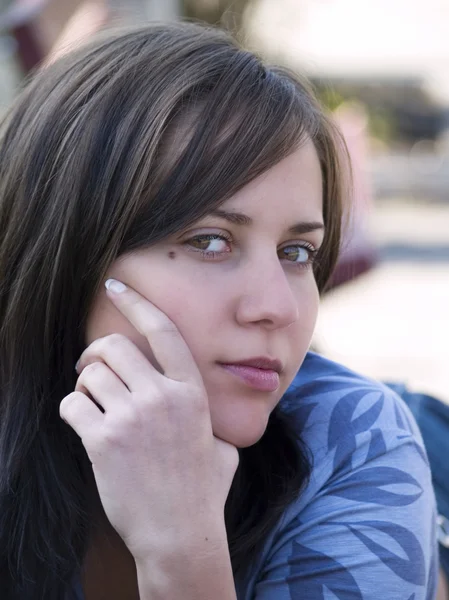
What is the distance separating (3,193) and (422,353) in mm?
6007

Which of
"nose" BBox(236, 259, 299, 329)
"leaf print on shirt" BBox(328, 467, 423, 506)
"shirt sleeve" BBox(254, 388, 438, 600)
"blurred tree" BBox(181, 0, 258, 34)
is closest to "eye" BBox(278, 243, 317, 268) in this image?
"nose" BBox(236, 259, 299, 329)

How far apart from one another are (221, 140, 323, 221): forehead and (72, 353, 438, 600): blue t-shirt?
0.46m

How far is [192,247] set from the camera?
155 centimetres

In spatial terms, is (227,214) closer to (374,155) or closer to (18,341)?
(18,341)

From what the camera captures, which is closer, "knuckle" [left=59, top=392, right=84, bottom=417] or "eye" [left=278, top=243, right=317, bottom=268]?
"knuckle" [left=59, top=392, right=84, bottom=417]

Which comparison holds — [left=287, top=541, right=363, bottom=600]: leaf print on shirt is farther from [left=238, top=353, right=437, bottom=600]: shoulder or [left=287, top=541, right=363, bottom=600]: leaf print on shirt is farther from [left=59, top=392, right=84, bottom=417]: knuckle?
[left=59, top=392, right=84, bottom=417]: knuckle

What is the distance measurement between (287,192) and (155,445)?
552 millimetres

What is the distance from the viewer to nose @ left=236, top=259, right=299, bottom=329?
1.50m

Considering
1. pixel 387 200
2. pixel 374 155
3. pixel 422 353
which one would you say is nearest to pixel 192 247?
pixel 422 353

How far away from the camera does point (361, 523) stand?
61.9 inches

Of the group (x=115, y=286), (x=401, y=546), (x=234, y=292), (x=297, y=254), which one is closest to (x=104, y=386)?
(x=115, y=286)

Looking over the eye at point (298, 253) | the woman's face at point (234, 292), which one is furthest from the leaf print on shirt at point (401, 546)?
the eye at point (298, 253)

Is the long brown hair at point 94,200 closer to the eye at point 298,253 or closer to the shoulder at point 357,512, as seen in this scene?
the shoulder at point 357,512

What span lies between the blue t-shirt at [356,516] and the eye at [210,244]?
50cm
